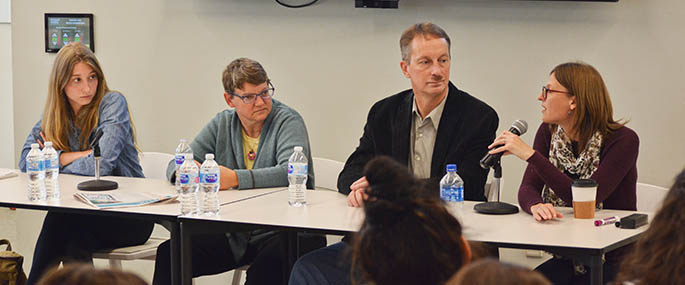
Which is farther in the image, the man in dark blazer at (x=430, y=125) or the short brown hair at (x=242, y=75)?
the short brown hair at (x=242, y=75)

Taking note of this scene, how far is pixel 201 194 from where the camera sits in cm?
283

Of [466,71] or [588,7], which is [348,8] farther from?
[588,7]

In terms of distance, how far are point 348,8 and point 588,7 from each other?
1.28 m

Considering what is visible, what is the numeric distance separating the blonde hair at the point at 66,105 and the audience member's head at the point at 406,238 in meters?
2.71

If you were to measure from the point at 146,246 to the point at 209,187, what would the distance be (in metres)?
0.69

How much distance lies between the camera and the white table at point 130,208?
2.78 metres

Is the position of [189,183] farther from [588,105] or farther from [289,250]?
[588,105]

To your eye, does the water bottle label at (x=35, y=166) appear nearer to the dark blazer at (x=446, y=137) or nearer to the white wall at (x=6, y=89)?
the dark blazer at (x=446, y=137)

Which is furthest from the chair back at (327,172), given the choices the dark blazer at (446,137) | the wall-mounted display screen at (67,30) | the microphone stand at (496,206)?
the wall-mounted display screen at (67,30)

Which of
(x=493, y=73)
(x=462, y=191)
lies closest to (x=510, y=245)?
(x=462, y=191)

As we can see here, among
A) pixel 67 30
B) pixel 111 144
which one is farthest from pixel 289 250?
pixel 67 30

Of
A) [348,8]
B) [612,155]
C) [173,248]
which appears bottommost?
[173,248]

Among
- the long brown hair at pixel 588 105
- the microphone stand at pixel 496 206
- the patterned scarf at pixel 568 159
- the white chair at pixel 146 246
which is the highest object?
the long brown hair at pixel 588 105

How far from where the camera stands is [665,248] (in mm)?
1337
